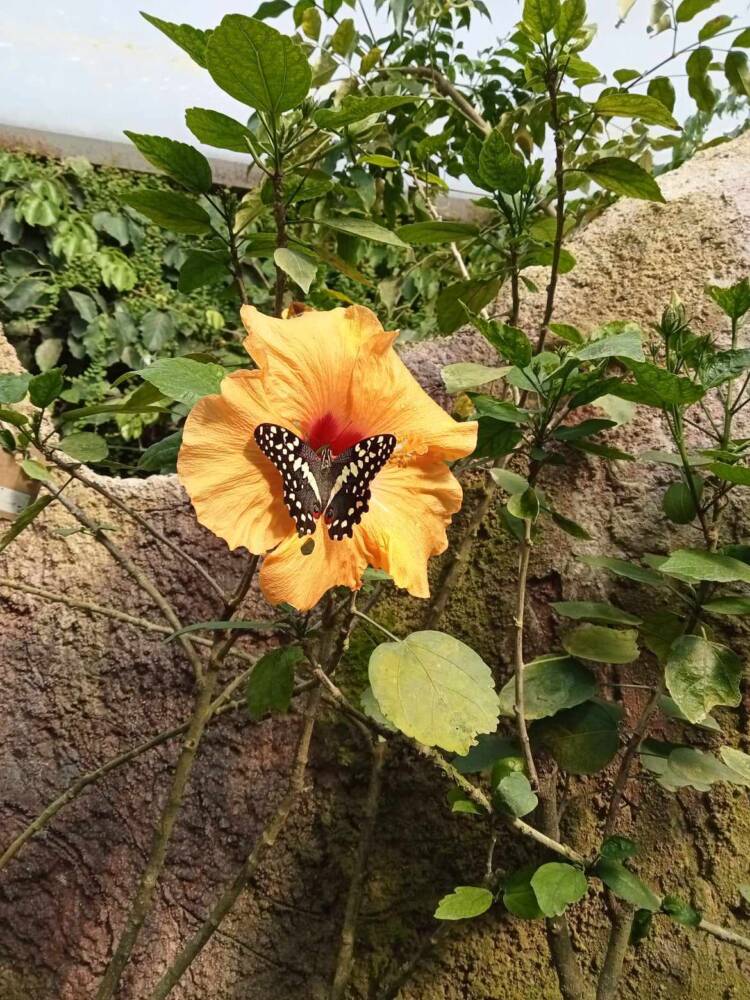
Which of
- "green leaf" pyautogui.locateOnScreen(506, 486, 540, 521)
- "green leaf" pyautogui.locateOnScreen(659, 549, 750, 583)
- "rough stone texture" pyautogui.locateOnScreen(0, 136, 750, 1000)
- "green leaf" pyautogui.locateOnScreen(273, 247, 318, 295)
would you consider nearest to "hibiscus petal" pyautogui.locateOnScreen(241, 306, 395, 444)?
"green leaf" pyautogui.locateOnScreen(273, 247, 318, 295)

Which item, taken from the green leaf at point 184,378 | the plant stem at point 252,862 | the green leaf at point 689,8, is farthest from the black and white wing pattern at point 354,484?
the green leaf at point 689,8

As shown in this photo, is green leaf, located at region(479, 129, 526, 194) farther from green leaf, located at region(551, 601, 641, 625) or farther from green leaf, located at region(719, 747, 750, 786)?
green leaf, located at region(719, 747, 750, 786)

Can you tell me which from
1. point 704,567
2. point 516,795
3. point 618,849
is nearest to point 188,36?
point 704,567

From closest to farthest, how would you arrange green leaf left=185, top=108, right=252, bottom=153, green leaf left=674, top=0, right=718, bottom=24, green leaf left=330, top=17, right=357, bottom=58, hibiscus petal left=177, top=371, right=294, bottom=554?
hibiscus petal left=177, top=371, right=294, bottom=554
green leaf left=185, top=108, right=252, bottom=153
green leaf left=674, top=0, right=718, bottom=24
green leaf left=330, top=17, right=357, bottom=58

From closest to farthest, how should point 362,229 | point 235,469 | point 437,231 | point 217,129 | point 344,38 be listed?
point 235,469 < point 217,129 < point 362,229 < point 437,231 < point 344,38

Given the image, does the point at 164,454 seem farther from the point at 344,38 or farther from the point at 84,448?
the point at 344,38

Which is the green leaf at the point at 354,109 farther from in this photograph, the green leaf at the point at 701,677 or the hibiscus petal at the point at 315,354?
the green leaf at the point at 701,677
